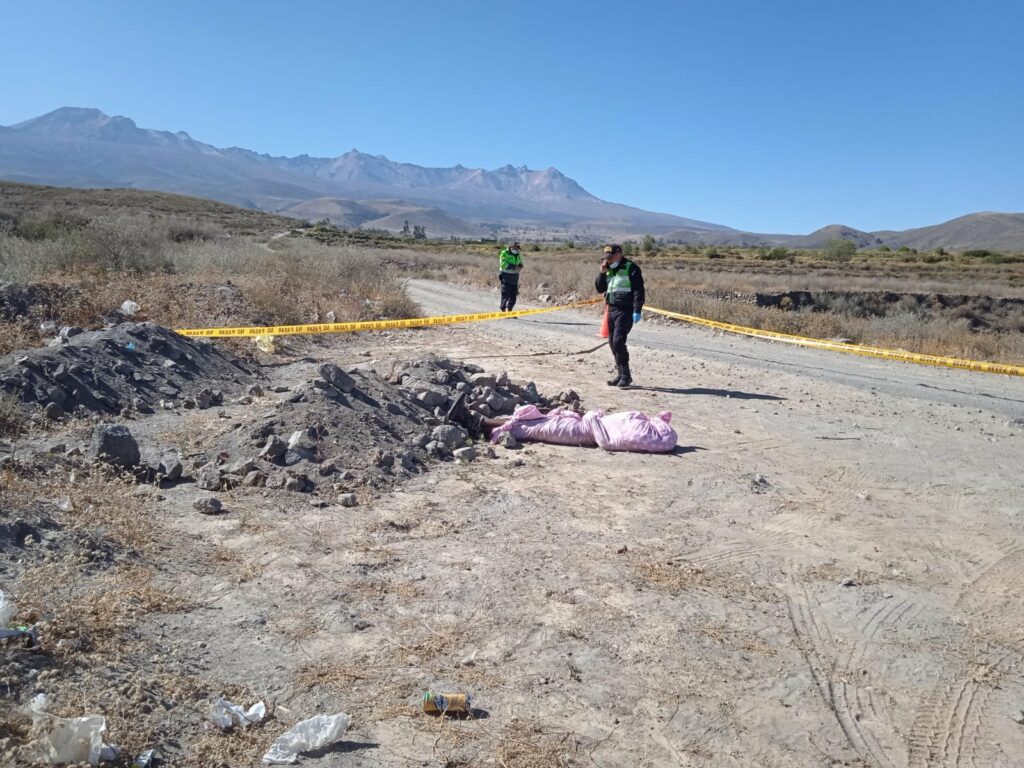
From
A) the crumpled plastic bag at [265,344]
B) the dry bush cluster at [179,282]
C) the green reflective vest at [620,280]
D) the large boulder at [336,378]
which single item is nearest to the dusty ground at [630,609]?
the large boulder at [336,378]

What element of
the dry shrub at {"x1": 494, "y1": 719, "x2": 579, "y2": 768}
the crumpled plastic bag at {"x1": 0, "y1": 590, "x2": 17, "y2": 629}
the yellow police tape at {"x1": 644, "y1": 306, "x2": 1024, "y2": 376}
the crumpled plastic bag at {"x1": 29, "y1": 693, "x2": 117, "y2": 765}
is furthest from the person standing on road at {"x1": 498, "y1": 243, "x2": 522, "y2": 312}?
the crumpled plastic bag at {"x1": 29, "y1": 693, "x2": 117, "y2": 765}

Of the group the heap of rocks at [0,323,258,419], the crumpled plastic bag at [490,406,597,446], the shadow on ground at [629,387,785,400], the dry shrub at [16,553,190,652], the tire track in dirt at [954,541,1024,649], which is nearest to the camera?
the dry shrub at [16,553,190,652]

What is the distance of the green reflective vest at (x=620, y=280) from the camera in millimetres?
10391

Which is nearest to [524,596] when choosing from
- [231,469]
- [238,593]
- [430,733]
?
[430,733]

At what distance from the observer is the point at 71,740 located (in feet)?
8.92

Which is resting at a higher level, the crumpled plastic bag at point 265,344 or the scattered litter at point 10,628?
the crumpled plastic bag at point 265,344

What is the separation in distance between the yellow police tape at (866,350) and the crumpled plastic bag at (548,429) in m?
6.72

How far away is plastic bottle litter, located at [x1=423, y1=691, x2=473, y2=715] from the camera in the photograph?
3.27 metres

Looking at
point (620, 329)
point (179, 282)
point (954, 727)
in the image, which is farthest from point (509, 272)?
point (954, 727)

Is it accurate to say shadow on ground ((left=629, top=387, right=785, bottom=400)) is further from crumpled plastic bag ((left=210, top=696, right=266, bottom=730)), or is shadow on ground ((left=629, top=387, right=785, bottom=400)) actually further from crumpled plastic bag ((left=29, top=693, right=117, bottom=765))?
crumpled plastic bag ((left=29, top=693, right=117, bottom=765))

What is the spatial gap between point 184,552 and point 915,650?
4328 mm

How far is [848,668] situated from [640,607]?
1123 millimetres

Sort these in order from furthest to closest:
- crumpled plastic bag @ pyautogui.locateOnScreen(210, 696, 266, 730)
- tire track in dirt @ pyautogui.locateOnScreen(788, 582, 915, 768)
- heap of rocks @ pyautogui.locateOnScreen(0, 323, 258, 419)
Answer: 1. heap of rocks @ pyautogui.locateOnScreen(0, 323, 258, 419)
2. tire track in dirt @ pyautogui.locateOnScreen(788, 582, 915, 768)
3. crumpled plastic bag @ pyautogui.locateOnScreen(210, 696, 266, 730)

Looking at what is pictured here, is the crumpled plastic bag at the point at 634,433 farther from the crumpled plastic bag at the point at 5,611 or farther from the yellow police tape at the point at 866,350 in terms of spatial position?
the yellow police tape at the point at 866,350
